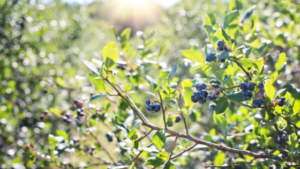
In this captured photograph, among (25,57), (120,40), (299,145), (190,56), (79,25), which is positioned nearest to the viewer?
(190,56)

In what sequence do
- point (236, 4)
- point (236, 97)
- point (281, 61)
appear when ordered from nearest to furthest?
point (236, 97), point (281, 61), point (236, 4)

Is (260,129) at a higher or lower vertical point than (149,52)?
lower

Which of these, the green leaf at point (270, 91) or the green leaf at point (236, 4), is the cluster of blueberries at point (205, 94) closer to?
the green leaf at point (270, 91)

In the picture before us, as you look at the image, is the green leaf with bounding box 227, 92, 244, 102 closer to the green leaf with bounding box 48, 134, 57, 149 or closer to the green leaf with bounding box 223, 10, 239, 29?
the green leaf with bounding box 223, 10, 239, 29

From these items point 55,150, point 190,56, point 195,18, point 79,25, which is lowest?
point 55,150

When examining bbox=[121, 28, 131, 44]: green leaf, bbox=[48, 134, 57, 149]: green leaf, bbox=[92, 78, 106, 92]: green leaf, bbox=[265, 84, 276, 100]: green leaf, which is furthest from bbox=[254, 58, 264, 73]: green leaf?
bbox=[48, 134, 57, 149]: green leaf

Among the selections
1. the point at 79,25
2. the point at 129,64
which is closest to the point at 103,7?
the point at 79,25

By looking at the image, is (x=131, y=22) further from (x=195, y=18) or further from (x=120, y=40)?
(x=120, y=40)

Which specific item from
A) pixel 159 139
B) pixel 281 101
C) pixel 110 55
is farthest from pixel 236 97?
pixel 110 55

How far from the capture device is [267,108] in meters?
0.86

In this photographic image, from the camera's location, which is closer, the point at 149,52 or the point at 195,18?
the point at 149,52

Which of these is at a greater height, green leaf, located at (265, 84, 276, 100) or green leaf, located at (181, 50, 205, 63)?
green leaf, located at (181, 50, 205, 63)

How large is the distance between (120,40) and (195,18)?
2725 mm

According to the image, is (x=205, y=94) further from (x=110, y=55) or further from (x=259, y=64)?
(x=110, y=55)
